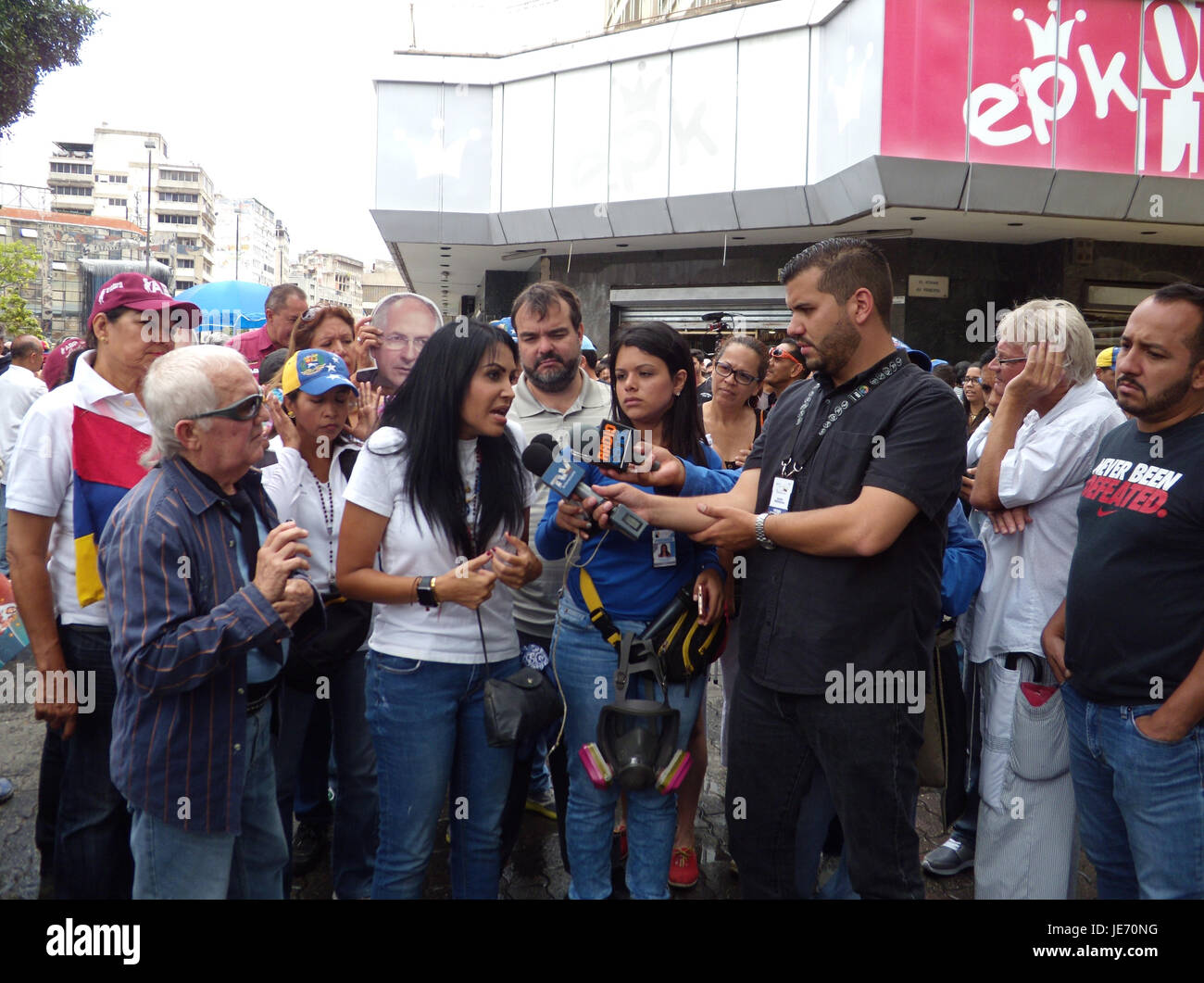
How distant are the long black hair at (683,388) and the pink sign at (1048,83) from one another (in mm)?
9392

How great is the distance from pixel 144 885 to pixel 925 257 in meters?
13.7

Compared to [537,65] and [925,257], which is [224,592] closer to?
[925,257]

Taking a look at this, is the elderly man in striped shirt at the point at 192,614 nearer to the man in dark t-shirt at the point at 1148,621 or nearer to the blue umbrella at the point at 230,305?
the man in dark t-shirt at the point at 1148,621

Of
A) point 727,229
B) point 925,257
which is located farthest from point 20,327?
point 925,257

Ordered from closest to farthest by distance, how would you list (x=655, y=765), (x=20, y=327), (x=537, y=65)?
(x=655, y=765), (x=537, y=65), (x=20, y=327)

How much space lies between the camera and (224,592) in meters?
2.28

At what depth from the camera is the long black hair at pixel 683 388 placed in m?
3.08

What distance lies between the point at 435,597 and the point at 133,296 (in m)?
1.51

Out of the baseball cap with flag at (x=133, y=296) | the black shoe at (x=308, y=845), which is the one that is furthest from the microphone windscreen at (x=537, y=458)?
the black shoe at (x=308, y=845)

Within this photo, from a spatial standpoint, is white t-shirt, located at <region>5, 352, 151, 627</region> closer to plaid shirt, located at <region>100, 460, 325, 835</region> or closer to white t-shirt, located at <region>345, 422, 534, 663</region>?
plaid shirt, located at <region>100, 460, 325, 835</region>

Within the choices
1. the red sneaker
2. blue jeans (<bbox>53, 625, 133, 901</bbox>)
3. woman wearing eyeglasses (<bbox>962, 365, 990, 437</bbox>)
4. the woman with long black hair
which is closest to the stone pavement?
the red sneaker

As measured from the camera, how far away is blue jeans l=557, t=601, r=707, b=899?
284cm

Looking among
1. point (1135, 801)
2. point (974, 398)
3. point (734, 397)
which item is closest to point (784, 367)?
point (734, 397)

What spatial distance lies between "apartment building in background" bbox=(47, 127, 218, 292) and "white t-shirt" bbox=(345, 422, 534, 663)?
109 m
